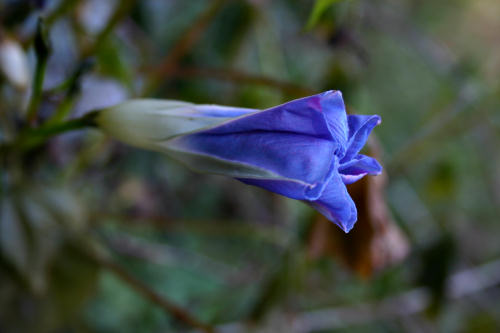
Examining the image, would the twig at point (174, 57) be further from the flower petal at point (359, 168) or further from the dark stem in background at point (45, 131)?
the flower petal at point (359, 168)

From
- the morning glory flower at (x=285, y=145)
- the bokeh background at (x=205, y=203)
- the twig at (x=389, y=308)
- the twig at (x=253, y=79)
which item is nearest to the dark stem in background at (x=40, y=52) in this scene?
the bokeh background at (x=205, y=203)

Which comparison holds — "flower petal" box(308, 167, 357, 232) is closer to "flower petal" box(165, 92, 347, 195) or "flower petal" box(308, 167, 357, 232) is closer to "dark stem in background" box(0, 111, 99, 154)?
"flower petal" box(165, 92, 347, 195)

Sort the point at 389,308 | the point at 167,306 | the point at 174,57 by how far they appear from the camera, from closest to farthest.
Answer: the point at 167,306 < the point at 174,57 < the point at 389,308

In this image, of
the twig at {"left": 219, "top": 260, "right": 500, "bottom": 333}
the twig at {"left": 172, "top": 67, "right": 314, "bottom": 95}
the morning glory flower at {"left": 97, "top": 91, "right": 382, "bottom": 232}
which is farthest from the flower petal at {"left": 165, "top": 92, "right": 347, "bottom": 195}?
the twig at {"left": 219, "top": 260, "right": 500, "bottom": 333}

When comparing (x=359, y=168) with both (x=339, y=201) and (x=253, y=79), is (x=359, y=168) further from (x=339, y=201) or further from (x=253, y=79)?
(x=253, y=79)

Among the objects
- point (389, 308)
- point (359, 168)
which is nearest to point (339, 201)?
point (359, 168)

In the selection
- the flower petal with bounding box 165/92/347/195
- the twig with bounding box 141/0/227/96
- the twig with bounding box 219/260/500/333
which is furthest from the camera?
the twig with bounding box 219/260/500/333
